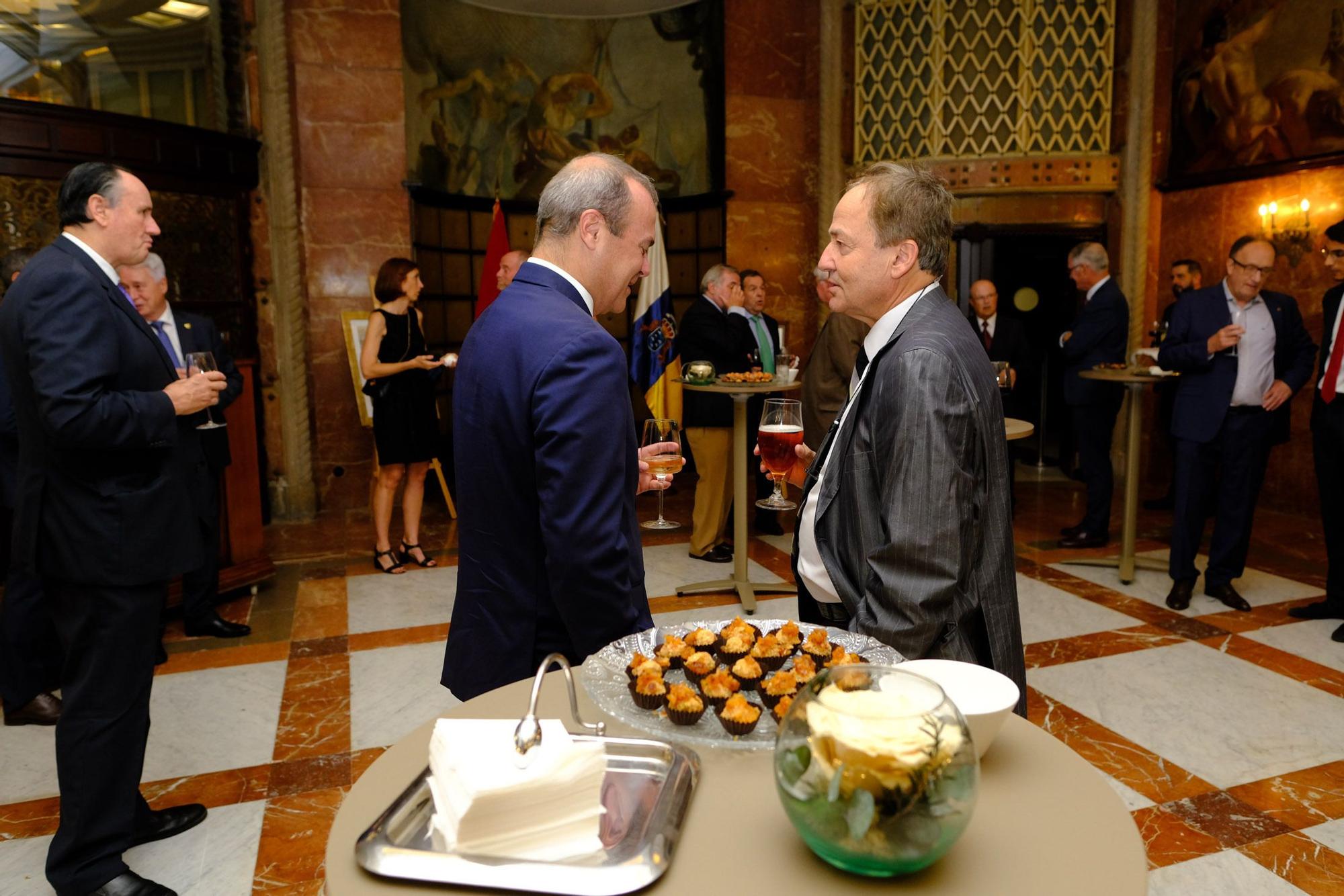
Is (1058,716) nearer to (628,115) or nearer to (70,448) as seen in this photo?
(70,448)

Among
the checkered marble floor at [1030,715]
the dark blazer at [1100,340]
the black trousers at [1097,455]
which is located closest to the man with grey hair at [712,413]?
the checkered marble floor at [1030,715]

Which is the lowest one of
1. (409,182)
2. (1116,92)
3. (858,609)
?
(858,609)

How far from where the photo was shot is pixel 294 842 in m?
2.47

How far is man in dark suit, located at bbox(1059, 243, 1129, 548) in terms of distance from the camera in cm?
562

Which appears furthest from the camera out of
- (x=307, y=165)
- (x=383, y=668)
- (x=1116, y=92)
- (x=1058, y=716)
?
(x=1116, y=92)

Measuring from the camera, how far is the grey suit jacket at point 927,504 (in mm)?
1435

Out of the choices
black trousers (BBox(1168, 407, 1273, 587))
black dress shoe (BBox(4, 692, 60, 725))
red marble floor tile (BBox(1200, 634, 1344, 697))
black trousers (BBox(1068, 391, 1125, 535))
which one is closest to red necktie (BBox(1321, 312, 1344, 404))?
black trousers (BBox(1168, 407, 1273, 587))

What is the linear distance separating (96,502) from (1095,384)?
5310 millimetres

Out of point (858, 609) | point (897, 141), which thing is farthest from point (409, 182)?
point (858, 609)

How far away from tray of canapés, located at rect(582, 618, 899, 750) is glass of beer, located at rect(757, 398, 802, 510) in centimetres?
91

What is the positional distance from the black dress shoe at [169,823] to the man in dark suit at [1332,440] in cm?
457

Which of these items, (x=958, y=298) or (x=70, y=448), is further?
(x=958, y=298)

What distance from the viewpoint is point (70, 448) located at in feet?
6.90

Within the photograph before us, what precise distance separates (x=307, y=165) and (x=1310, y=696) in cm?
648
